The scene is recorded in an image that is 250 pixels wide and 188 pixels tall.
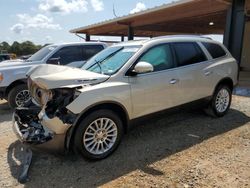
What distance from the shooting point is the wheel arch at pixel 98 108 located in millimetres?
3850

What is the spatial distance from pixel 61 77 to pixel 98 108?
69 centimetres

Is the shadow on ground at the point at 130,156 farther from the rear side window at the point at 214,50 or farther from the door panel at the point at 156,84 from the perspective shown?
the rear side window at the point at 214,50

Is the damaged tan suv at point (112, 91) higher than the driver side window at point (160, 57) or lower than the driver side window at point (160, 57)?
lower

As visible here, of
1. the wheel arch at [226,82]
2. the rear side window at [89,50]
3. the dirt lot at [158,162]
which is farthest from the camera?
the rear side window at [89,50]

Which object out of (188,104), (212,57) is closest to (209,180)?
(188,104)

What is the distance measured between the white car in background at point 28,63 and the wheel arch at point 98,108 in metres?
2.70

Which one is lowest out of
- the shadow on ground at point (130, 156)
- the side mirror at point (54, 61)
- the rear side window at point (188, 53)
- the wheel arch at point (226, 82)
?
the shadow on ground at point (130, 156)

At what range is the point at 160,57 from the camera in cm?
498

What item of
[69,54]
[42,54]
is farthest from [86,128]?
[42,54]

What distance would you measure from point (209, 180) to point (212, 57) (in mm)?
3076

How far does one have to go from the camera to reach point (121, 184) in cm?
355

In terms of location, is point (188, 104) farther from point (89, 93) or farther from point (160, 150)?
point (89, 93)

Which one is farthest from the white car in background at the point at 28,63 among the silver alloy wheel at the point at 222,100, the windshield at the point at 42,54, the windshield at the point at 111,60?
the silver alloy wheel at the point at 222,100

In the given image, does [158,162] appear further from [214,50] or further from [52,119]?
[214,50]
